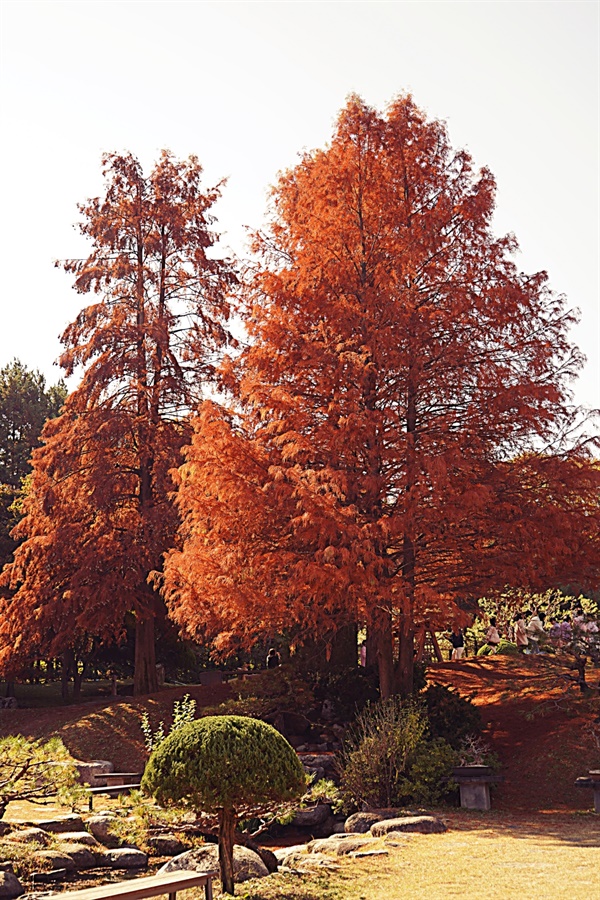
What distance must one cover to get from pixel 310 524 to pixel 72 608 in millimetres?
9296

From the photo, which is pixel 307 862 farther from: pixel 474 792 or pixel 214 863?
pixel 474 792

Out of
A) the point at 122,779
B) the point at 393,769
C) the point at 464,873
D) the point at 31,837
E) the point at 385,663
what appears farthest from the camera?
the point at 385,663

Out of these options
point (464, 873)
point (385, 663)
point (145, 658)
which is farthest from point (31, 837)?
point (145, 658)

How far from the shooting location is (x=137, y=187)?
22.4 metres

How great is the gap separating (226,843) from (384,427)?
24.3 feet

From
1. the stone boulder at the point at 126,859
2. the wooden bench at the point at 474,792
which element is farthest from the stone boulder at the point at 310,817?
the stone boulder at the point at 126,859

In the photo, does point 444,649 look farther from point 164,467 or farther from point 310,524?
point 310,524

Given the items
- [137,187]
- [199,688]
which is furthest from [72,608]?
[137,187]

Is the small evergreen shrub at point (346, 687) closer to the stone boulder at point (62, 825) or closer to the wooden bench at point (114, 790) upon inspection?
the wooden bench at point (114, 790)

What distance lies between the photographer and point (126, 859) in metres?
8.75

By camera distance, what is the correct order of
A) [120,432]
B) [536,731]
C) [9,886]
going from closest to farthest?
[9,886], [536,731], [120,432]

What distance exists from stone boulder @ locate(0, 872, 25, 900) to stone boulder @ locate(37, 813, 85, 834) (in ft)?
7.60

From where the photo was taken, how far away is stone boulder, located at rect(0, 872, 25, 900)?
7.36m

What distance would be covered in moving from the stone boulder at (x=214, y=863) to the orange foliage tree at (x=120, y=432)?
1161cm
